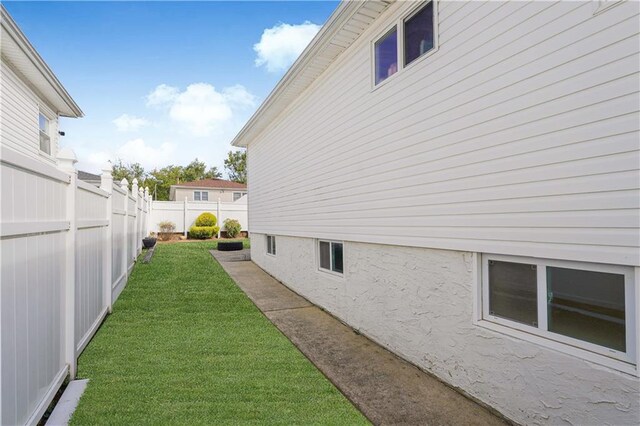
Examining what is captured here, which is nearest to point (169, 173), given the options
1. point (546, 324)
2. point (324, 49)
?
point (324, 49)

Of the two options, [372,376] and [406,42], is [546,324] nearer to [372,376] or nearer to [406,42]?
[372,376]

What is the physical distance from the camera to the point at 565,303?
2789mm

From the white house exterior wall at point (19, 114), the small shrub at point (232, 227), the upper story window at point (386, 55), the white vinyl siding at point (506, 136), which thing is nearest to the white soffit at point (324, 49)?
the white vinyl siding at point (506, 136)

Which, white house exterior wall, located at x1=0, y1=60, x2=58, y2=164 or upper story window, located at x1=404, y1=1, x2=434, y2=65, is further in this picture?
white house exterior wall, located at x1=0, y1=60, x2=58, y2=164

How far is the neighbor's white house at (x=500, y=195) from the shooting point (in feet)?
7.89

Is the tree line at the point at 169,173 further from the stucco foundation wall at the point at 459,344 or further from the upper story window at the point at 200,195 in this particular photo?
the stucco foundation wall at the point at 459,344

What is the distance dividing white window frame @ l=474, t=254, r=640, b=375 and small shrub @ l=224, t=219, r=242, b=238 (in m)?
19.3

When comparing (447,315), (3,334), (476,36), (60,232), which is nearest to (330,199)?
(447,315)

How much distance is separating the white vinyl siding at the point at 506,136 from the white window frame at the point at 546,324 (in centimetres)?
14

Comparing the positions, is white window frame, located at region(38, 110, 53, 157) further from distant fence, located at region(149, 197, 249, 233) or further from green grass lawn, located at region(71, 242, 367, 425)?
distant fence, located at region(149, 197, 249, 233)

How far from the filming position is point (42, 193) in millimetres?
2750

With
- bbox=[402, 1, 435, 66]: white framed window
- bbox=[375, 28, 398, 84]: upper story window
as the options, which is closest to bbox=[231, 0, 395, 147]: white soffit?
bbox=[375, 28, 398, 84]: upper story window

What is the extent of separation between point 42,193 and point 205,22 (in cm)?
958

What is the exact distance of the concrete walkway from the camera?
126 inches
